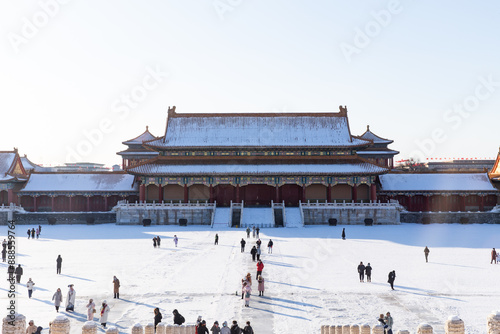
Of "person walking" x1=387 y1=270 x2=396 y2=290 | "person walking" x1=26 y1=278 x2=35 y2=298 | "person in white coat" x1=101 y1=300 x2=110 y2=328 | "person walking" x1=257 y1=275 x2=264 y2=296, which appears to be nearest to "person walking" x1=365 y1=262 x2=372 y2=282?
"person walking" x1=387 y1=270 x2=396 y2=290

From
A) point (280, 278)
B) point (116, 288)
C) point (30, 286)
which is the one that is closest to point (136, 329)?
point (116, 288)

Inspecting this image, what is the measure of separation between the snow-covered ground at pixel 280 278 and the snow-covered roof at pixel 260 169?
48.1 feet

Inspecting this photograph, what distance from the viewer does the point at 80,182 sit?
62656 millimetres

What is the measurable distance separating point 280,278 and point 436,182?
42830 millimetres

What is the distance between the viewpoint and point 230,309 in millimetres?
19141

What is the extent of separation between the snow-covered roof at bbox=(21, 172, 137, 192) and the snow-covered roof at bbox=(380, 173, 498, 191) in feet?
112

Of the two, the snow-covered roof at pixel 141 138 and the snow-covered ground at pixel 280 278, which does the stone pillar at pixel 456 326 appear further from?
the snow-covered roof at pixel 141 138

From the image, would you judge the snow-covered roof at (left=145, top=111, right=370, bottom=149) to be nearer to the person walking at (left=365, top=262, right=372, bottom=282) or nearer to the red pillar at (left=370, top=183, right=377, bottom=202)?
the red pillar at (left=370, top=183, right=377, bottom=202)

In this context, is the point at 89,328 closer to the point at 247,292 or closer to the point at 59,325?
the point at 59,325

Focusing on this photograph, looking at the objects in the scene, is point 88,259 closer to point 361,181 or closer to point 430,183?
point 361,181

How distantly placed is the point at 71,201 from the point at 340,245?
38899mm

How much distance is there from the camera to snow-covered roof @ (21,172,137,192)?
2404 inches

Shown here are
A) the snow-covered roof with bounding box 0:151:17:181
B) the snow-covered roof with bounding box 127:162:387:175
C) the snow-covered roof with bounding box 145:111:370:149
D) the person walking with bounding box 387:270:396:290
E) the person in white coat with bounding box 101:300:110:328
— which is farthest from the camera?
the snow-covered roof with bounding box 145:111:370:149

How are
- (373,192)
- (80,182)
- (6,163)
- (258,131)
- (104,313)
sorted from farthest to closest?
1. (258,131)
2. (6,163)
3. (80,182)
4. (373,192)
5. (104,313)
